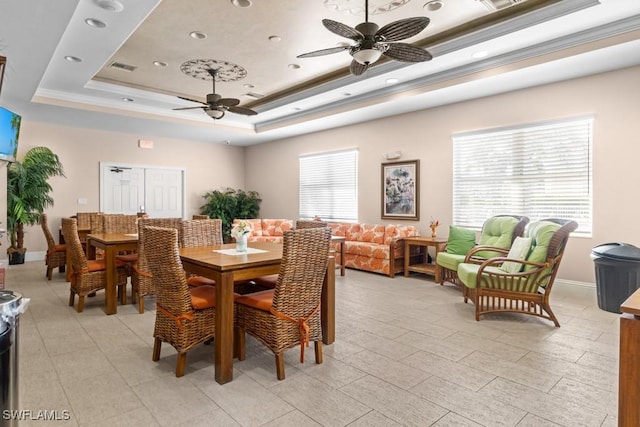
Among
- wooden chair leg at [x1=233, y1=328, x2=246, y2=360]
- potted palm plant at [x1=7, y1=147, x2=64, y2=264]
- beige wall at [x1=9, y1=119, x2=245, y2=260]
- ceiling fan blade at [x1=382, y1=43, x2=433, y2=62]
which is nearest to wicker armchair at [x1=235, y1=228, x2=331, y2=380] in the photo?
wooden chair leg at [x1=233, y1=328, x2=246, y2=360]

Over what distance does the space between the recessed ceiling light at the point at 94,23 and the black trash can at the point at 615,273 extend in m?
5.60

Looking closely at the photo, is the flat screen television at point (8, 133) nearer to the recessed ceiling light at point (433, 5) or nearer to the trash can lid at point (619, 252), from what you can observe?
the recessed ceiling light at point (433, 5)

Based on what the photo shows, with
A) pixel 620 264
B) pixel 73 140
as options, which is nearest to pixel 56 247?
pixel 73 140

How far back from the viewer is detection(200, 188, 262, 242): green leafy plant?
9266 mm

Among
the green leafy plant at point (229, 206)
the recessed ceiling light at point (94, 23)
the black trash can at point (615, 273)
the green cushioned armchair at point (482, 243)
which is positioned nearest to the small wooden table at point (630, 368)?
the black trash can at point (615, 273)

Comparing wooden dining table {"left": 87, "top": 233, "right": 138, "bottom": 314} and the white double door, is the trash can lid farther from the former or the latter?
the white double door

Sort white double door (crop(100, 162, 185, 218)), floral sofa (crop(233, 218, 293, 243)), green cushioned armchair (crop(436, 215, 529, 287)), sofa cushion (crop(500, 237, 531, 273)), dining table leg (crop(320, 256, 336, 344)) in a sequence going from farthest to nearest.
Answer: white double door (crop(100, 162, 185, 218)), floral sofa (crop(233, 218, 293, 243)), green cushioned armchair (crop(436, 215, 529, 287)), sofa cushion (crop(500, 237, 531, 273)), dining table leg (crop(320, 256, 336, 344))

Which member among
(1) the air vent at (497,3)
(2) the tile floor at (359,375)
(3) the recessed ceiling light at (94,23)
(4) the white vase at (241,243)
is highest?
(1) the air vent at (497,3)

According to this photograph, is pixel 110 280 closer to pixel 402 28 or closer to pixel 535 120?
pixel 402 28

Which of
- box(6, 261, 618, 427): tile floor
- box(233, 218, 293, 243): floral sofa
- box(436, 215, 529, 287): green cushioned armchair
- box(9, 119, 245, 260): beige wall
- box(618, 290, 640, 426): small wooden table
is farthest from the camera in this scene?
box(233, 218, 293, 243): floral sofa

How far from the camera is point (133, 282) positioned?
409 cm

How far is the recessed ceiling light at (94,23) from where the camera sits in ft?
11.4

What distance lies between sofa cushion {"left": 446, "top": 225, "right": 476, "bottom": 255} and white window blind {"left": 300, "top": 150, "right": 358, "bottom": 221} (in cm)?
257

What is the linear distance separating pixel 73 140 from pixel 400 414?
829 cm
